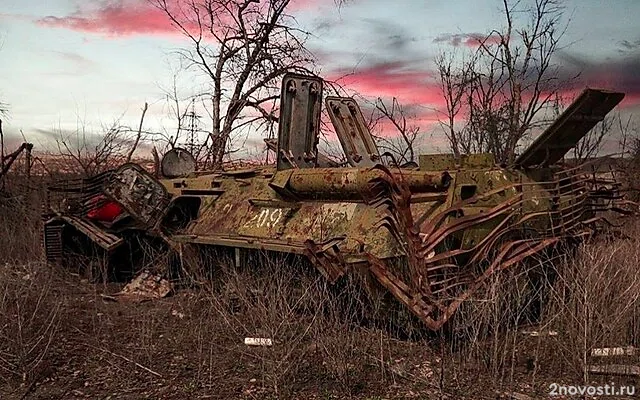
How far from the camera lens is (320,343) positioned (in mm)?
5754

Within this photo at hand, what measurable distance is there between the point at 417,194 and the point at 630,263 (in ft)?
8.06

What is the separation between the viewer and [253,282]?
7391mm

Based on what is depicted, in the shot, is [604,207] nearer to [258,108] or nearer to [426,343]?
[426,343]

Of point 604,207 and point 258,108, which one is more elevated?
point 258,108

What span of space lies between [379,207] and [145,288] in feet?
13.0

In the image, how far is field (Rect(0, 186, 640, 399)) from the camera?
538 centimetres

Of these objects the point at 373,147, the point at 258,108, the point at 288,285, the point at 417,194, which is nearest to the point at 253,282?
the point at 288,285

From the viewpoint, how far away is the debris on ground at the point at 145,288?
8789mm

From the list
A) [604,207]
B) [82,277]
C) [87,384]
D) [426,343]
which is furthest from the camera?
[82,277]

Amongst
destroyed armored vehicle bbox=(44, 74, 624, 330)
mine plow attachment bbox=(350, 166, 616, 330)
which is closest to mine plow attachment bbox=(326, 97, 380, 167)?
destroyed armored vehicle bbox=(44, 74, 624, 330)

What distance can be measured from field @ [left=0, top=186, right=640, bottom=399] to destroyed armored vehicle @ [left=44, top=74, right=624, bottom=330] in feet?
1.00

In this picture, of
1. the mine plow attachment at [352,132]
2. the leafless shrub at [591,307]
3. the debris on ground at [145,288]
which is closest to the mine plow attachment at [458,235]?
the leafless shrub at [591,307]

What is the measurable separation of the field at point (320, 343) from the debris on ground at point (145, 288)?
1189 mm

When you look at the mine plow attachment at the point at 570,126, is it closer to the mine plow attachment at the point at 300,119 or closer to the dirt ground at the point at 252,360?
the dirt ground at the point at 252,360
